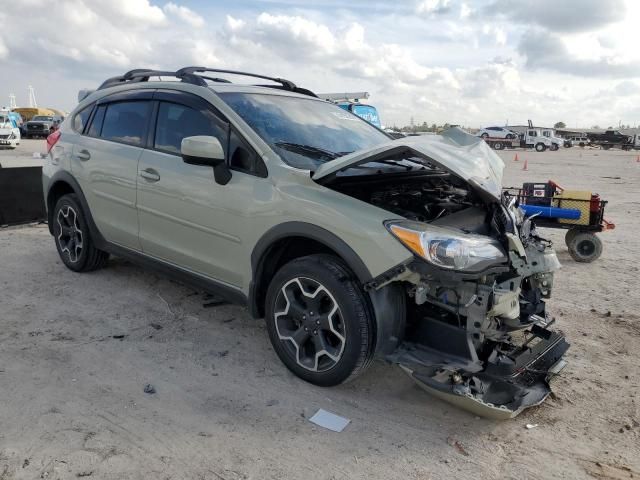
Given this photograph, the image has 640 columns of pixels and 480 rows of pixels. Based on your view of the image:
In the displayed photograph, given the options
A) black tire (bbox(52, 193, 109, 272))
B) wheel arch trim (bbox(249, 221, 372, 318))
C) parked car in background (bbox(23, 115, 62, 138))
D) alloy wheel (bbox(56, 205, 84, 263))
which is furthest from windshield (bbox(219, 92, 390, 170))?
parked car in background (bbox(23, 115, 62, 138))

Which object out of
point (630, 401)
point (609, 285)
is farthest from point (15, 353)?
point (609, 285)

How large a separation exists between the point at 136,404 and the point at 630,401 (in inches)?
119

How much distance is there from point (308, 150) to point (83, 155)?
8.10 feet

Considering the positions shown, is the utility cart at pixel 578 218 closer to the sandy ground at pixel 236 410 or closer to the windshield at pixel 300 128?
the sandy ground at pixel 236 410

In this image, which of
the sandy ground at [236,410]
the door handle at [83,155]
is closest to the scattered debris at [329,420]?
the sandy ground at [236,410]

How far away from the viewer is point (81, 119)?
5.18 metres

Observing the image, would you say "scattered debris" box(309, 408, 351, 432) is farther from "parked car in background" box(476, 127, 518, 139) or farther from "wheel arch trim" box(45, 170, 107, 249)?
"parked car in background" box(476, 127, 518, 139)

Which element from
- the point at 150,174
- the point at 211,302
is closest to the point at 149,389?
the point at 211,302

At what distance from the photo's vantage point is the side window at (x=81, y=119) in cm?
511

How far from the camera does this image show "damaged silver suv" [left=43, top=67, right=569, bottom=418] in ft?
9.50

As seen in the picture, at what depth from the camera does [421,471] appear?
2.59 metres

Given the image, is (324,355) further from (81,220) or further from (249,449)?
(81,220)

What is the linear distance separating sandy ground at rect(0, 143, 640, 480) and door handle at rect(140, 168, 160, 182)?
45.7 inches

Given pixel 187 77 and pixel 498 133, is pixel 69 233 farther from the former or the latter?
pixel 498 133
